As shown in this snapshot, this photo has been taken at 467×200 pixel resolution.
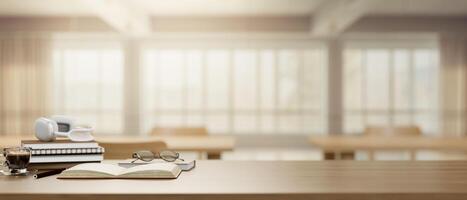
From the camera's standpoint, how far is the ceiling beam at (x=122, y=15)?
18.1ft

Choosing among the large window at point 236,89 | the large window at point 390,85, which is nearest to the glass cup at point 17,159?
the large window at point 236,89

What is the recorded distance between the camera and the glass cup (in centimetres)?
167

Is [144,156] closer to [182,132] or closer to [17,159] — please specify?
[17,159]

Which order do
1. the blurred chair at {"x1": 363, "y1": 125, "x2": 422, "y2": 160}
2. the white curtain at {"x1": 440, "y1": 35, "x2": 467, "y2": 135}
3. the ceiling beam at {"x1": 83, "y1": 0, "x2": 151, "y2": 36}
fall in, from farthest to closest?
the white curtain at {"x1": 440, "y1": 35, "x2": 467, "y2": 135}, the ceiling beam at {"x1": 83, "y1": 0, "x2": 151, "y2": 36}, the blurred chair at {"x1": 363, "y1": 125, "x2": 422, "y2": 160}

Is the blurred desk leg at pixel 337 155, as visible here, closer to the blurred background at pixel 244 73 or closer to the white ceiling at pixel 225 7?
the white ceiling at pixel 225 7

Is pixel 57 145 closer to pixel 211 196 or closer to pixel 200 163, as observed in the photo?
pixel 200 163

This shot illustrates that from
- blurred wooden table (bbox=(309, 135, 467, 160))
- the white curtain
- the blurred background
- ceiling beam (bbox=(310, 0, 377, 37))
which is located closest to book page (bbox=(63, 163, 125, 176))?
blurred wooden table (bbox=(309, 135, 467, 160))

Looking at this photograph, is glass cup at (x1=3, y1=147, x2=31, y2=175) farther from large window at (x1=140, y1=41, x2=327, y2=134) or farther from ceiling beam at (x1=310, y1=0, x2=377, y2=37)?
large window at (x1=140, y1=41, x2=327, y2=134)

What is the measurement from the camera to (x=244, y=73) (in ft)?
32.6

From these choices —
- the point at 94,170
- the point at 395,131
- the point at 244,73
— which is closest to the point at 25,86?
the point at 244,73

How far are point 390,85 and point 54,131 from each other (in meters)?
8.54

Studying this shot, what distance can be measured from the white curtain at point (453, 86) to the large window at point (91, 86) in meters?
5.40

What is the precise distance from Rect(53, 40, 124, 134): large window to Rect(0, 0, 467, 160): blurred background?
0.02 metres

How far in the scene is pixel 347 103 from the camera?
9750 mm
